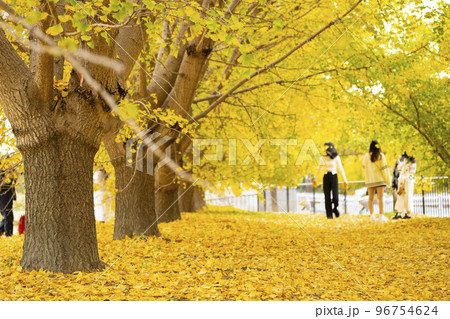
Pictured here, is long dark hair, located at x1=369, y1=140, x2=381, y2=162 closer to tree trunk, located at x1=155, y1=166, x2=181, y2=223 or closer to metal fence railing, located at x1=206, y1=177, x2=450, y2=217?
metal fence railing, located at x1=206, y1=177, x2=450, y2=217

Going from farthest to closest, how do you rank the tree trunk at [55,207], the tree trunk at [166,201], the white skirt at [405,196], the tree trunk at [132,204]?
the white skirt at [405,196] < the tree trunk at [166,201] < the tree trunk at [132,204] < the tree trunk at [55,207]

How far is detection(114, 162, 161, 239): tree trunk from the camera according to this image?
28.0 feet

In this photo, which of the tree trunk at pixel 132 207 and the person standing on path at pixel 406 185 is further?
the person standing on path at pixel 406 185

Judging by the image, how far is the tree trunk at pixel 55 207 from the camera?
17.3ft

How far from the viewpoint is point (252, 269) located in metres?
5.85

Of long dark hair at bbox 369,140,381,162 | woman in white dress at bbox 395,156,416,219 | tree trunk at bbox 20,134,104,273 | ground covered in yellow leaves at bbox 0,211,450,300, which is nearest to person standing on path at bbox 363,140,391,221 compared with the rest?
long dark hair at bbox 369,140,381,162

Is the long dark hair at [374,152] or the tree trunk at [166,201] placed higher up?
the long dark hair at [374,152]

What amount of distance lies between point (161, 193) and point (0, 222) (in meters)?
3.60

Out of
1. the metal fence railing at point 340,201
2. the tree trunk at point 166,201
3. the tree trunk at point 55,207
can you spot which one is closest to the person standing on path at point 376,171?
the metal fence railing at point 340,201

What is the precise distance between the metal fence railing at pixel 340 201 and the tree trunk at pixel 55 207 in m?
10.1

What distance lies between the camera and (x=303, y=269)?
597 cm

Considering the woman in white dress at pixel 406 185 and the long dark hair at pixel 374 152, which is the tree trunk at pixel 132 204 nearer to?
the woman in white dress at pixel 406 185

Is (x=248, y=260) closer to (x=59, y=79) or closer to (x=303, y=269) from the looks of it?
(x=303, y=269)
